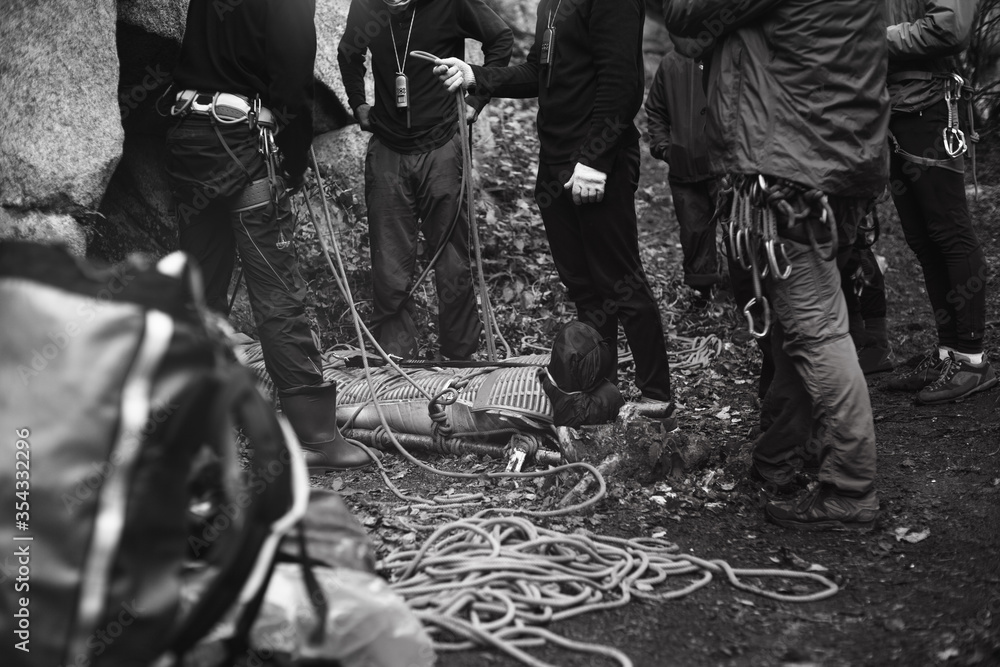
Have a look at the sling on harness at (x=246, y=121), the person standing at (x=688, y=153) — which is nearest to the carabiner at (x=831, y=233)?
the sling on harness at (x=246, y=121)

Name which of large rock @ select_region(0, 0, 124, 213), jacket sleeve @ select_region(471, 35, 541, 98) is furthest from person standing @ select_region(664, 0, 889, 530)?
large rock @ select_region(0, 0, 124, 213)

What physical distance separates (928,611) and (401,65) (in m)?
3.82

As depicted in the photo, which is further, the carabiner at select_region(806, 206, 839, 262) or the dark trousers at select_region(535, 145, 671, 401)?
the dark trousers at select_region(535, 145, 671, 401)

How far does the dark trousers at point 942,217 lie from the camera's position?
4.30m

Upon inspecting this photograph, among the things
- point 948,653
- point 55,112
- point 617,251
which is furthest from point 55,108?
point 948,653

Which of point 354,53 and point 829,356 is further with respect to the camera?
point 354,53

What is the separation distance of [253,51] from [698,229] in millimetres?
3417

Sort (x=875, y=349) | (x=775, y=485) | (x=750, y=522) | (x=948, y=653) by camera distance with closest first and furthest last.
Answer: (x=948, y=653) < (x=750, y=522) < (x=775, y=485) < (x=875, y=349)

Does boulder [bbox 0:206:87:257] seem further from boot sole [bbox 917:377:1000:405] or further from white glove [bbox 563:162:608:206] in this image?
boot sole [bbox 917:377:1000:405]

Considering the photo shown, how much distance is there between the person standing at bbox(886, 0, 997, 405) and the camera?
424cm

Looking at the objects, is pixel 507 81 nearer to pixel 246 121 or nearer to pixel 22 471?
pixel 246 121

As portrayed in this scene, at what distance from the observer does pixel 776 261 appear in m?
3.05

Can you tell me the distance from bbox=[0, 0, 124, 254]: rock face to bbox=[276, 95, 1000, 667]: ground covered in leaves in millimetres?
1771

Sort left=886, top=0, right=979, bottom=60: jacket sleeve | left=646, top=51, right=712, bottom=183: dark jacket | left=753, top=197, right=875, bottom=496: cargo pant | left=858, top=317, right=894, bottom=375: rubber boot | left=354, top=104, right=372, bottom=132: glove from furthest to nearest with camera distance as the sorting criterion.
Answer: left=646, top=51, right=712, bottom=183: dark jacket → left=858, top=317, right=894, bottom=375: rubber boot → left=354, top=104, right=372, bottom=132: glove → left=886, top=0, right=979, bottom=60: jacket sleeve → left=753, top=197, right=875, bottom=496: cargo pant
